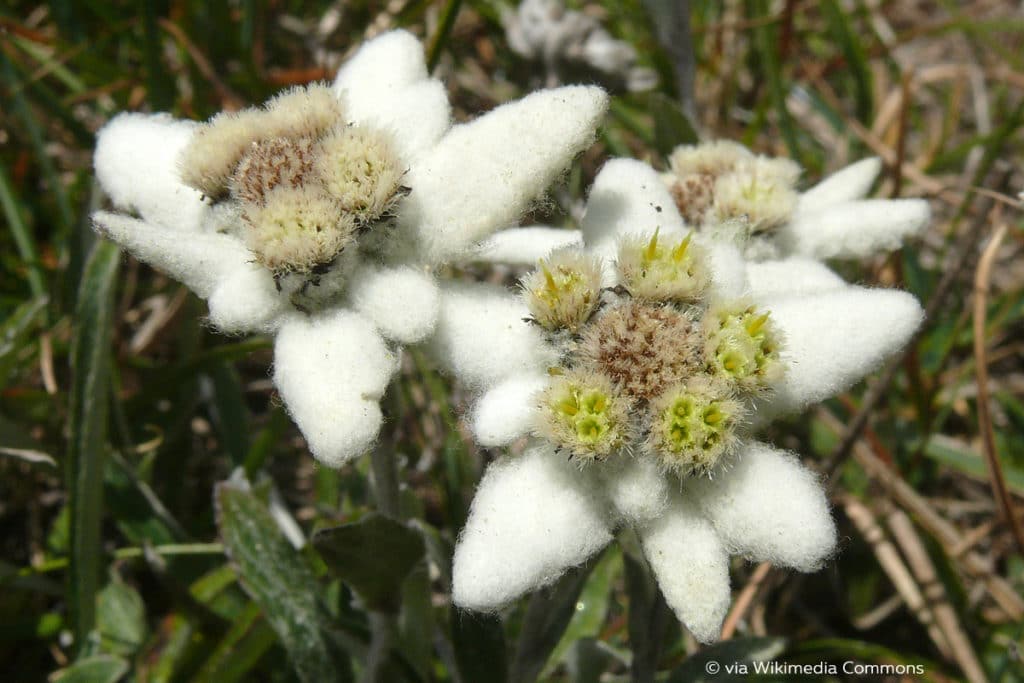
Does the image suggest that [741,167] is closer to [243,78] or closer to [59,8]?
[243,78]

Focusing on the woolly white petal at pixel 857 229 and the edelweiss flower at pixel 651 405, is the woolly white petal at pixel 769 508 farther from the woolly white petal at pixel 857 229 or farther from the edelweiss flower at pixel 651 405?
the woolly white petal at pixel 857 229

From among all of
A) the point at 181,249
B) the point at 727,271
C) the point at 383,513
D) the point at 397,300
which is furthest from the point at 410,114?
A: the point at 383,513

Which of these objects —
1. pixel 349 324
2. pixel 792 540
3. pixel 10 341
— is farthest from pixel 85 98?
pixel 792 540

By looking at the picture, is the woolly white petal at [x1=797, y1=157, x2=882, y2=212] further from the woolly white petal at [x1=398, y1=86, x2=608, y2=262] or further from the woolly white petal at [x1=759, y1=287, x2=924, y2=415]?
the woolly white petal at [x1=398, y1=86, x2=608, y2=262]

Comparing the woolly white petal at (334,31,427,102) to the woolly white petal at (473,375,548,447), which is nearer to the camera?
the woolly white petal at (473,375,548,447)

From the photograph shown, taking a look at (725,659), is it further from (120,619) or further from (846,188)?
(120,619)

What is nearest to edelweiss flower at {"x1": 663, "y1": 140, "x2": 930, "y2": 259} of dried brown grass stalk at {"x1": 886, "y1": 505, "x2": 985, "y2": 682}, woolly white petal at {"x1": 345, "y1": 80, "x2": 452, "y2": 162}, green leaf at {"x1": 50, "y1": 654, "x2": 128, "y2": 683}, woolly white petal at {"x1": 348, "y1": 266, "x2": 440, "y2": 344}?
woolly white petal at {"x1": 345, "y1": 80, "x2": 452, "y2": 162}
